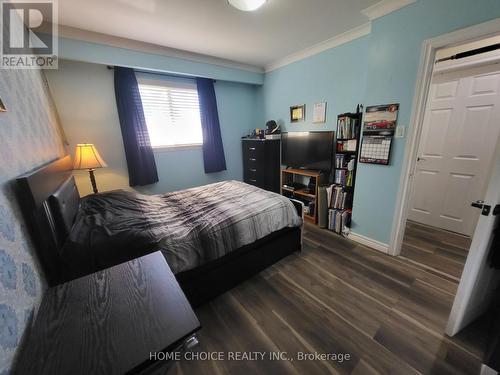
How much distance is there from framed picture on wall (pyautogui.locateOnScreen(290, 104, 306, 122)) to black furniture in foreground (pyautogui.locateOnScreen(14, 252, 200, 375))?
10.0 feet

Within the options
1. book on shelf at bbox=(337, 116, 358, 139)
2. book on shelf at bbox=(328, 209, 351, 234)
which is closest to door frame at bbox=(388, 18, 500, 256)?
book on shelf at bbox=(328, 209, 351, 234)

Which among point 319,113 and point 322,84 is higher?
point 322,84

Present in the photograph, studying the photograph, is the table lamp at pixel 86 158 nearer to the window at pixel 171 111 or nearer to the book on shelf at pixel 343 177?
the window at pixel 171 111

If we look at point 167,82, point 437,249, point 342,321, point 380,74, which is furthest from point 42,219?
point 437,249

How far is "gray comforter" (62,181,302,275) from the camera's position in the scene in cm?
133

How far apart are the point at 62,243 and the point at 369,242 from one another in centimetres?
289

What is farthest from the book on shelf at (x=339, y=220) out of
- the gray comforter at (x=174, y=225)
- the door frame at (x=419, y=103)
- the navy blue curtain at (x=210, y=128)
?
the navy blue curtain at (x=210, y=128)

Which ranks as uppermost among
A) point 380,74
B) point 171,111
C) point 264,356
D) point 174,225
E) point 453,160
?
point 380,74

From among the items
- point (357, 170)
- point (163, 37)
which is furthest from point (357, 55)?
point (163, 37)

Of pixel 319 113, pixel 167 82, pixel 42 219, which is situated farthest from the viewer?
pixel 167 82

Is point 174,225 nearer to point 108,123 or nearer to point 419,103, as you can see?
point 108,123

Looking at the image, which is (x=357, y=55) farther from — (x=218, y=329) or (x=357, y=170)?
(x=218, y=329)

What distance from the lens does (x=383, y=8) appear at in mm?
1892

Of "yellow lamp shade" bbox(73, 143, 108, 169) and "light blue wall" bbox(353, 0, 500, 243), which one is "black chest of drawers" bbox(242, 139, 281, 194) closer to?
"light blue wall" bbox(353, 0, 500, 243)
